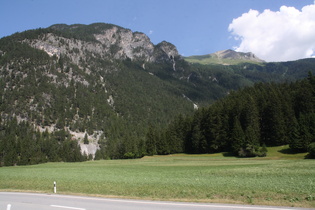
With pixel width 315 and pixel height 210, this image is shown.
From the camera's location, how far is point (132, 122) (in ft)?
624

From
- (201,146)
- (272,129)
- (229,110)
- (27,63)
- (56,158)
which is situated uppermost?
(27,63)

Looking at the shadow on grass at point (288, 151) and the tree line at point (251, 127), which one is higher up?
the tree line at point (251, 127)

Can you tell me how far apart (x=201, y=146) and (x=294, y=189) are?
60045 millimetres

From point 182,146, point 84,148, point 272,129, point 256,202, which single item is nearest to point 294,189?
point 256,202

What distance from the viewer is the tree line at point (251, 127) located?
57.4 metres

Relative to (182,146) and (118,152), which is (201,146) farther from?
(118,152)

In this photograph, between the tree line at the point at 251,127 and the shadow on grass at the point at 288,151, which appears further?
the tree line at the point at 251,127

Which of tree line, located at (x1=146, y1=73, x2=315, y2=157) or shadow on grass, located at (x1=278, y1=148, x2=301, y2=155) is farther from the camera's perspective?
tree line, located at (x1=146, y1=73, x2=315, y2=157)

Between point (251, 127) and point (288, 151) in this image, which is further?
point (251, 127)

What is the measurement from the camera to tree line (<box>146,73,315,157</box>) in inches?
2258

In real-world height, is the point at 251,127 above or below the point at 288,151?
above

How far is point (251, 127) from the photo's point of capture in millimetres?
64750

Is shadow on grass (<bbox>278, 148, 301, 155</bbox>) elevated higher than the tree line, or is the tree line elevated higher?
the tree line

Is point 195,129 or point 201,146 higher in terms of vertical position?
point 195,129
